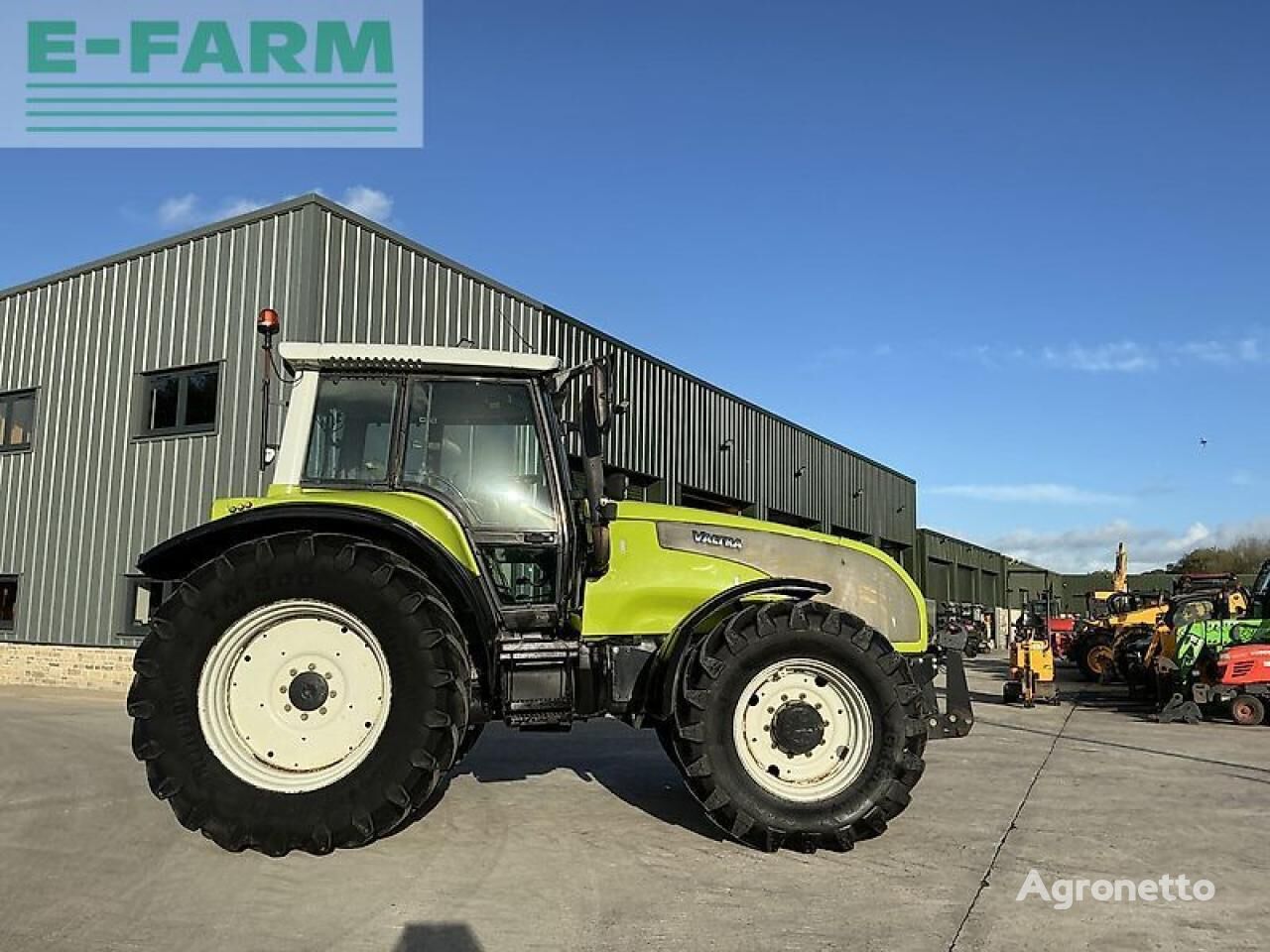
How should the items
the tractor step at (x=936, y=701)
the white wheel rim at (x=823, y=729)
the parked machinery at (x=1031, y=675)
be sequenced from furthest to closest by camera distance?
the parked machinery at (x=1031, y=675), the tractor step at (x=936, y=701), the white wheel rim at (x=823, y=729)

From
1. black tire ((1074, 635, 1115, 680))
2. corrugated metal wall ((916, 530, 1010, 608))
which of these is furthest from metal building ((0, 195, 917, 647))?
corrugated metal wall ((916, 530, 1010, 608))

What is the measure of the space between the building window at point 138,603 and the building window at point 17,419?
3742 mm

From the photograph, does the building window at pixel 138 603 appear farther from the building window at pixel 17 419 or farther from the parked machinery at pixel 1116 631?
the parked machinery at pixel 1116 631

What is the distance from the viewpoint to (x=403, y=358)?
554 cm

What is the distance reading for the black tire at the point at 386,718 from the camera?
4.76 metres

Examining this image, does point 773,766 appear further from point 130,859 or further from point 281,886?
point 130,859

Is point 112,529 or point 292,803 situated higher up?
point 112,529

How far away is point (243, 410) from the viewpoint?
564 inches

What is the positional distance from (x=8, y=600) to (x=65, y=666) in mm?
2406

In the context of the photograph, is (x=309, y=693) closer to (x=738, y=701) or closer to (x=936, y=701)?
(x=738, y=701)

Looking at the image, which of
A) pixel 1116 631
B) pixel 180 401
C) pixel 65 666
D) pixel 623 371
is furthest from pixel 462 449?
pixel 1116 631

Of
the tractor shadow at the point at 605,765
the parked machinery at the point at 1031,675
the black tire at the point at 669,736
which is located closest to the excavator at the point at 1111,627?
the parked machinery at the point at 1031,675

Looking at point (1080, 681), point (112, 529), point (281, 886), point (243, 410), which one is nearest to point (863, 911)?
point (281, 886)

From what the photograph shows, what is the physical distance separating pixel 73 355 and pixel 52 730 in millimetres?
8592
